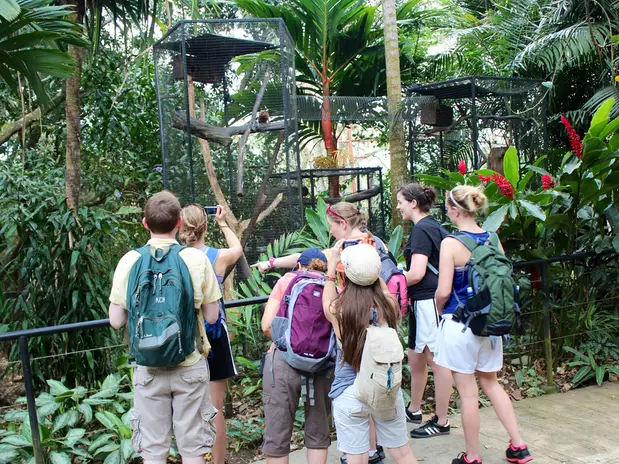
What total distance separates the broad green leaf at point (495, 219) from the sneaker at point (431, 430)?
136 cm

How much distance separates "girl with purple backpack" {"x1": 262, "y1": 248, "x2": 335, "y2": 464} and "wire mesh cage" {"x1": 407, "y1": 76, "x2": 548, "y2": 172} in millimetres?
4686

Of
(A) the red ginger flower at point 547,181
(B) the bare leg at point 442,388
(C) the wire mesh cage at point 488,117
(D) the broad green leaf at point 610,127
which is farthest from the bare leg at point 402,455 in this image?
(C) the wire mesh cage at point 488,117

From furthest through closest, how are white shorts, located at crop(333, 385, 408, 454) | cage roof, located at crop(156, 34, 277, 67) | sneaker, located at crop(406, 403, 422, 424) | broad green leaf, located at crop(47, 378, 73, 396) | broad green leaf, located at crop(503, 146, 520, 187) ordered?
cage roof, located at crop(156, 34, 277, 67) < broad green leaf, located at crop(503, 146, 520, 187) < sneaker, located at crop(406, 403, 422, 424) < broad green leaf, located at crop(47, 378, 73, 396) < white shorts, located at crop(333, 385, 408, 454)

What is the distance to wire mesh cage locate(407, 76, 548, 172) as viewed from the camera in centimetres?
746

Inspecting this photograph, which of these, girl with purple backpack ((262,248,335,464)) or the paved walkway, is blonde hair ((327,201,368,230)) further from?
the paved walkway

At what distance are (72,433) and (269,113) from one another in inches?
154

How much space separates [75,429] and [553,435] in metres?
2.87

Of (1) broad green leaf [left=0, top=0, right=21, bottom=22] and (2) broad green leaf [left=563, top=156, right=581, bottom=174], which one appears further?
(2) broad green leaf [left=563, top=156, right=581, bottom=174]

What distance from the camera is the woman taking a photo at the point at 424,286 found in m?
3.54

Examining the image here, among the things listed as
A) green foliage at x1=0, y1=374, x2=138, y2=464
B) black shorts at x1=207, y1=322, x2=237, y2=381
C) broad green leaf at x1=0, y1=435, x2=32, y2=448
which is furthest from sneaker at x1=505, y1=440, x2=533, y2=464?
broad green leaf at x1=0, y1=435, x2=32, y2=448

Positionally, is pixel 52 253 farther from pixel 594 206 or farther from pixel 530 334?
pixel 594 206

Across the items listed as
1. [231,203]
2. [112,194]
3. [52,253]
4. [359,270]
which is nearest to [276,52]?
[231,203]

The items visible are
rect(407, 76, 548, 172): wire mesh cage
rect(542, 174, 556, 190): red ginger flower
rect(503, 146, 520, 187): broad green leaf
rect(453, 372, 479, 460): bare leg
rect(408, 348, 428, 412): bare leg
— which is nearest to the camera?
rect(453, 372, 479, 460): bare leg

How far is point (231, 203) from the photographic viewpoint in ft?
20.6
